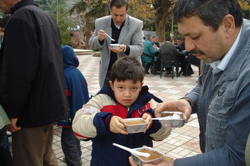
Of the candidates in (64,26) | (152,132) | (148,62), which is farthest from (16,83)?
(64,26)

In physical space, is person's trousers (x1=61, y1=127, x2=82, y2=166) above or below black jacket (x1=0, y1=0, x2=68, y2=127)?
below

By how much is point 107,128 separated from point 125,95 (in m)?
0.31

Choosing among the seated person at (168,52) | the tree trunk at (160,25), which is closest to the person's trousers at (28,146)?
the seated person at (168,52)

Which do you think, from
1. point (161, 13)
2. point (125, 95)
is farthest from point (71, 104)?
point (161, 13)

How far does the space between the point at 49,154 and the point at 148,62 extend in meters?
8.74

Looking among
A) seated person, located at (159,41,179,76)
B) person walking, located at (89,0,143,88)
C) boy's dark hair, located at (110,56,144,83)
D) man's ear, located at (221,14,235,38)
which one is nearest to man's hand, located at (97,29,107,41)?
person walking, located at (89,0,143,88)

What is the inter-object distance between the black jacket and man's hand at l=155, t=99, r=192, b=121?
0.94 metres

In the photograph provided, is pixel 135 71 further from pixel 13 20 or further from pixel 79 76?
pixel 79 76

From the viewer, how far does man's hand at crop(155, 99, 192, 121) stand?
1.80 m

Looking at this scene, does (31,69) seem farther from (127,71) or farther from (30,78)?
(127,71)

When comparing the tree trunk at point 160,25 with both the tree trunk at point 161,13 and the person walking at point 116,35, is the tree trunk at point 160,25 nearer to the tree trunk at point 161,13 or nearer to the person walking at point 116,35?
the tree trunk at point 161,13

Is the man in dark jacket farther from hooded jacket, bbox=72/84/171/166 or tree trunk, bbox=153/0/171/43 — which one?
tree trunk, bbox=153/0/171/43

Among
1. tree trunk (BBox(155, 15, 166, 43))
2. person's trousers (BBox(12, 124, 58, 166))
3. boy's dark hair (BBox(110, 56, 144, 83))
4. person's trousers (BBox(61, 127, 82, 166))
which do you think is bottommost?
person's trousers (BBox(61, 127, 82, 166))

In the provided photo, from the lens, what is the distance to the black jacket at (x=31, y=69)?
201 cm
